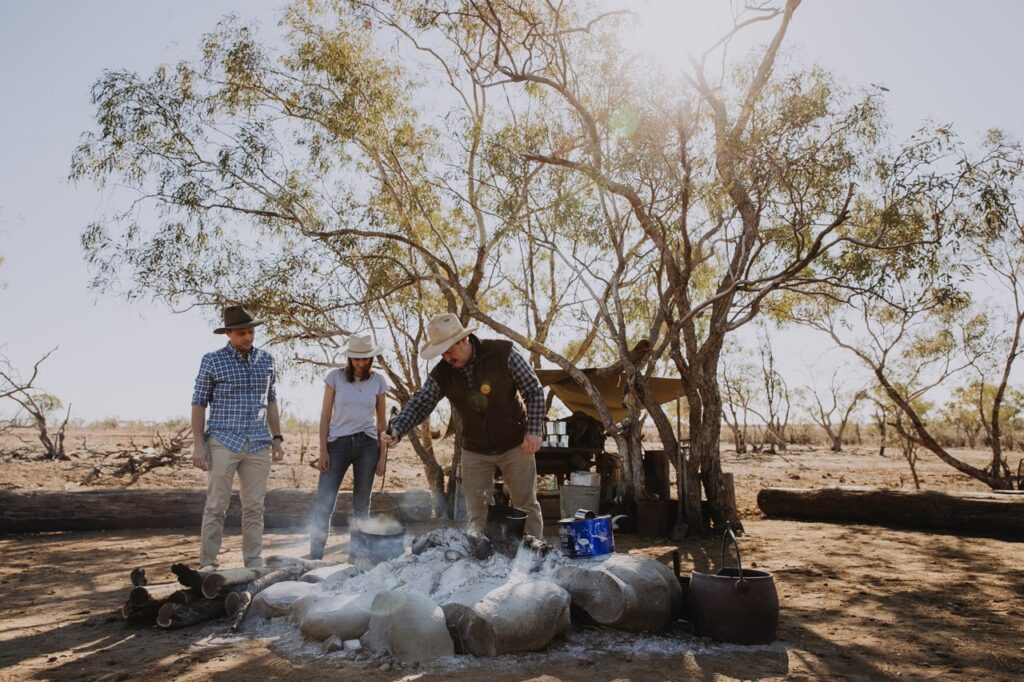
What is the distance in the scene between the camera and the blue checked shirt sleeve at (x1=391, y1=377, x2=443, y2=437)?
5184mm

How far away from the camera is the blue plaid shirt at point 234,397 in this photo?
5.23 meters

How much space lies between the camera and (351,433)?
19.2 feet

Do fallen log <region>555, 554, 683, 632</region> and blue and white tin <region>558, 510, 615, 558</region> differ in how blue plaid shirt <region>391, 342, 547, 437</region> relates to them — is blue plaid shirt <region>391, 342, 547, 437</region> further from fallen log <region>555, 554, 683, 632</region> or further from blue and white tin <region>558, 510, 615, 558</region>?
fallen log <region>555, 554, 683, 632</region>

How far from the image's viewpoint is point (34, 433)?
28625 mm

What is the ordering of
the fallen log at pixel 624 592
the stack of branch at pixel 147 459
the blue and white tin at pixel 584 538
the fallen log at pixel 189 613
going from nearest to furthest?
1. the fallen log at pixel 624 592
2. the fallen log at pixel 189 613
3. the blue and white tin at pixel 584 538
4. the stack of branch at pixel 147 459

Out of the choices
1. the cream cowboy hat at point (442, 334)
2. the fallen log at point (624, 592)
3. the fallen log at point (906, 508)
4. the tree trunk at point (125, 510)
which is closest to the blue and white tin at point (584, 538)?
the fallen log at point (624, 592)

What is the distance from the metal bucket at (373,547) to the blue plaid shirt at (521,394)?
0.72 metres

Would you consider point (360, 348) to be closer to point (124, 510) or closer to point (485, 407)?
point (485, 407)

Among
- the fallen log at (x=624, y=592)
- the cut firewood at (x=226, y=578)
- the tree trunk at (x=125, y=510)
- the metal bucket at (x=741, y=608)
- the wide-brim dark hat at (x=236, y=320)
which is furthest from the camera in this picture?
the tree trunk at (x=125, y=510)

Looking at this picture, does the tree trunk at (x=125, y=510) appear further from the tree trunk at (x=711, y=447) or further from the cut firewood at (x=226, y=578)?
the cut firewood at (x=226, y=578)

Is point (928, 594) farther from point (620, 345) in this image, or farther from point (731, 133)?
point (731, 133)

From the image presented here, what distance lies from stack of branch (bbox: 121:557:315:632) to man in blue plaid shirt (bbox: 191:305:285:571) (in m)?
0.36

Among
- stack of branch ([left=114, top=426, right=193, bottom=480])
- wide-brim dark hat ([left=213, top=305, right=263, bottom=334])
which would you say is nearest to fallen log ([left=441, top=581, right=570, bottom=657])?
Answer: wide-brim dark hat ([left=213, top=305, right=263, bottom=334])

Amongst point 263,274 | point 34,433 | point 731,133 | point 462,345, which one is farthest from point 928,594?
point 34,433
